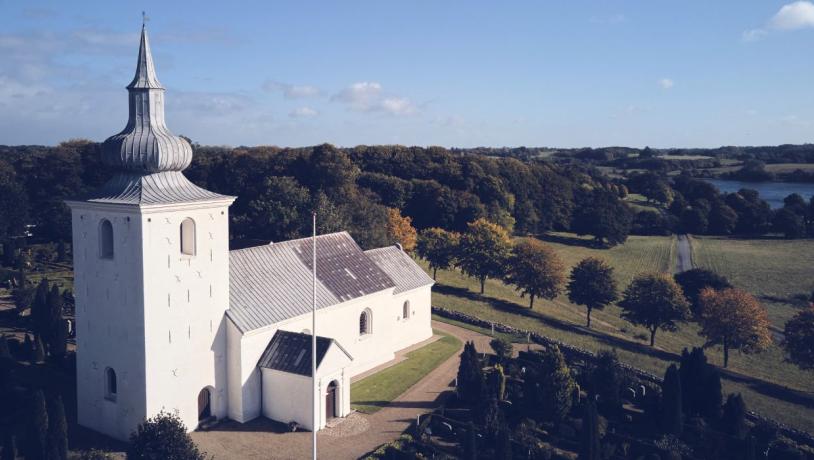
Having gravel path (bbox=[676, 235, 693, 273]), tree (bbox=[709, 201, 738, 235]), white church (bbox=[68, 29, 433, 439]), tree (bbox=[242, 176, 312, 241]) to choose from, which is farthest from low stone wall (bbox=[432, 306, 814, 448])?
tree (bbox=[709, 201, 738, 235])

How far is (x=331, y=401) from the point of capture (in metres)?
30.3

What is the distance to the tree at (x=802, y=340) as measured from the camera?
3838 cm

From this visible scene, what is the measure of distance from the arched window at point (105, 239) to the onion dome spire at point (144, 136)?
242cm

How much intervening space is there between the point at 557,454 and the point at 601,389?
6.51 metres

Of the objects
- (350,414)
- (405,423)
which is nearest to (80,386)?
(350,414)

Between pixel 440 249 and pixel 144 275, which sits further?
pixel 440 249

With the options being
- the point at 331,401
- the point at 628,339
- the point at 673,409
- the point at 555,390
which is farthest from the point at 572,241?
the point at 331,401

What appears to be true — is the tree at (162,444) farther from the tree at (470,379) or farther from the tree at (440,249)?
the tree at (440,249)

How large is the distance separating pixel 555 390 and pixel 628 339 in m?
20.9

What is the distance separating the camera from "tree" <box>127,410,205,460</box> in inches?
832

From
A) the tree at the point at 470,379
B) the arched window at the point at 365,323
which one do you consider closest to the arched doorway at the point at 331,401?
the tree at the point at 470,379

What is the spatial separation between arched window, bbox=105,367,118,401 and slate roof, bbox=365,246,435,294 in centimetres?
1797

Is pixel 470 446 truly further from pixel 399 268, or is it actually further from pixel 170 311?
pixel 399 268

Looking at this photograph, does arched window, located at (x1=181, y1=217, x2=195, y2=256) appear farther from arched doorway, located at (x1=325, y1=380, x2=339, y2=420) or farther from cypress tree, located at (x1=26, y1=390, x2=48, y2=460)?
arched doorway, located at (x1=325, y1=380, x2=339, y2=420)
